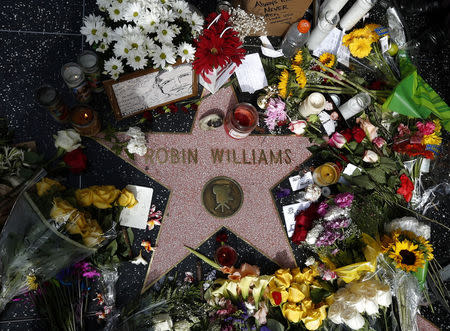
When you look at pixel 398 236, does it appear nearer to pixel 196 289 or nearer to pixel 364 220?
pixel 364 220

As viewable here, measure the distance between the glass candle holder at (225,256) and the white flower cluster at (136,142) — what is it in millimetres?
484

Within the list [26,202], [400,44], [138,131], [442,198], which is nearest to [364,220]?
[442,198]

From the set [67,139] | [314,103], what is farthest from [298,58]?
[67,139]

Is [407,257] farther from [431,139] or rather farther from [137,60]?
[137,60]

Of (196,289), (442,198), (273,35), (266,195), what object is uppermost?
(273,35)

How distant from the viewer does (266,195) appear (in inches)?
55.4

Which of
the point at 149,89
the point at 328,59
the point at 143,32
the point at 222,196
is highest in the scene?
the point at 143,32

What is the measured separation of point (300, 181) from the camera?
1.42 metres

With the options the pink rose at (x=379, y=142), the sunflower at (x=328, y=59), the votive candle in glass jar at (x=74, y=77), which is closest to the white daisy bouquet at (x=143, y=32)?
the votive candle in glass jar at (x=74, y=77)

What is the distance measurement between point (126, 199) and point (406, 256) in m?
0.98

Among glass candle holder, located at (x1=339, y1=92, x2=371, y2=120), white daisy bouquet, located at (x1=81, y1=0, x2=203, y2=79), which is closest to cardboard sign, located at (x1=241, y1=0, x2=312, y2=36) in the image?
white daisy bouquet, located at (x1=81, y1=0, x2=203, y2=79)

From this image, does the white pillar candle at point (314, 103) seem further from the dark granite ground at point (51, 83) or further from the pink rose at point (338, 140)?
the dark granite ground at point (51, 83)

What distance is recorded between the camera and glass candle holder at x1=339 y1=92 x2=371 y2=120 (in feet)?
4.48

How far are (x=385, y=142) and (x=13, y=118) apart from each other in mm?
1464
